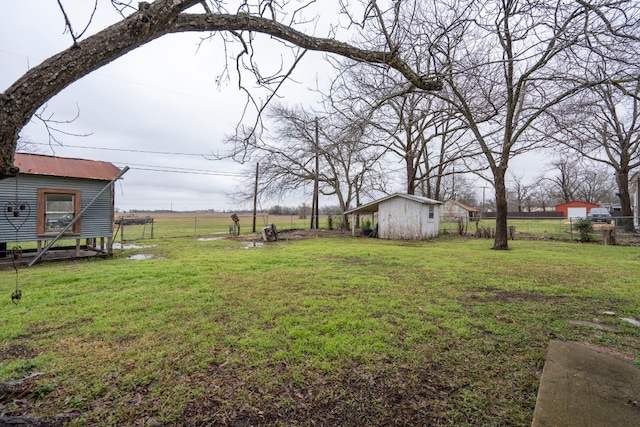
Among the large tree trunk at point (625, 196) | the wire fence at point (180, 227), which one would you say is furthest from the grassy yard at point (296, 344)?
the large tree trunk at point (625, 196)

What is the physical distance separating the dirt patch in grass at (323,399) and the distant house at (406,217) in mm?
14394

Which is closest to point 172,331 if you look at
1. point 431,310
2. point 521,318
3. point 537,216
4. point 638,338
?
point 431,310

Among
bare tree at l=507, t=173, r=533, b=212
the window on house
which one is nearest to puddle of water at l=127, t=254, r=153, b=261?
the window on house

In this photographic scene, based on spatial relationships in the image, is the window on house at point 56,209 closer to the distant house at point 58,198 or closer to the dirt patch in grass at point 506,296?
the distant house at point 58,198

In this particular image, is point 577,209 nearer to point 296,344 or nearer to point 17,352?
point 296,344

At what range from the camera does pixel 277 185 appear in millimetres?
22156

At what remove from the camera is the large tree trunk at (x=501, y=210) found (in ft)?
36.6

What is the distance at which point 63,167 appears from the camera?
9.30 metres

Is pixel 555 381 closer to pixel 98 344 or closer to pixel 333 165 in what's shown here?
pixel 98 344

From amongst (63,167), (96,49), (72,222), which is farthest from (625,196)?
(63,167)

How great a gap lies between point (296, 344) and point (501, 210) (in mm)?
11237

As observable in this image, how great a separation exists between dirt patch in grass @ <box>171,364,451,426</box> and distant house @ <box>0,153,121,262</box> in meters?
9.51

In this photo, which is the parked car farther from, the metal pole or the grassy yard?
the metal pole

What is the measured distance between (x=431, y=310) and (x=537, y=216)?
5137cm
